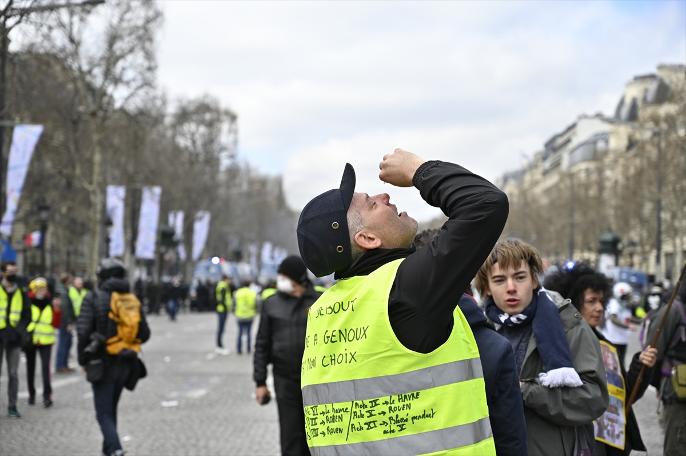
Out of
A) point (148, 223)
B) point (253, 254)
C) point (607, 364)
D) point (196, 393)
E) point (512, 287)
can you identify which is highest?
point (512, 287)

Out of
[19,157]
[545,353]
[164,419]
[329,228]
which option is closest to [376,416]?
[329,228]

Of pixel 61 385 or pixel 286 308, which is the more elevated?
pixel 286 308

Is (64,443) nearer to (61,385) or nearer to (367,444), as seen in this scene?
(61,385)

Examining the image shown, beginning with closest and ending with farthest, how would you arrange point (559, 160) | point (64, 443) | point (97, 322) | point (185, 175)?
1. point (97, 322)
2. point (64, 443)
3. point (185, 175)
4. point (559, 160)

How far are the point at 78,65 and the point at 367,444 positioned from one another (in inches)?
1648

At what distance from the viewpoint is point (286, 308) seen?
8289 mm

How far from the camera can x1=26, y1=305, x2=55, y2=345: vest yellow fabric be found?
1416cm

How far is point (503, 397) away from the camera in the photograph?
124 inches

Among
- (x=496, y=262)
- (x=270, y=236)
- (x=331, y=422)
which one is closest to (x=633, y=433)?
(x=496, y=262)

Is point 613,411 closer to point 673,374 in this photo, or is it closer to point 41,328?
point 673,374

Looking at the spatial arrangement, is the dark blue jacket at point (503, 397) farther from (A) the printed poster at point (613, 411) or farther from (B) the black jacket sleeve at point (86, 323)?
(B) the black jacket sleeve at point (86, 323)

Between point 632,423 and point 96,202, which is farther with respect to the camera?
point 96,202

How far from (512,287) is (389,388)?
1704mm

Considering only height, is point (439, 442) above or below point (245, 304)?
above
